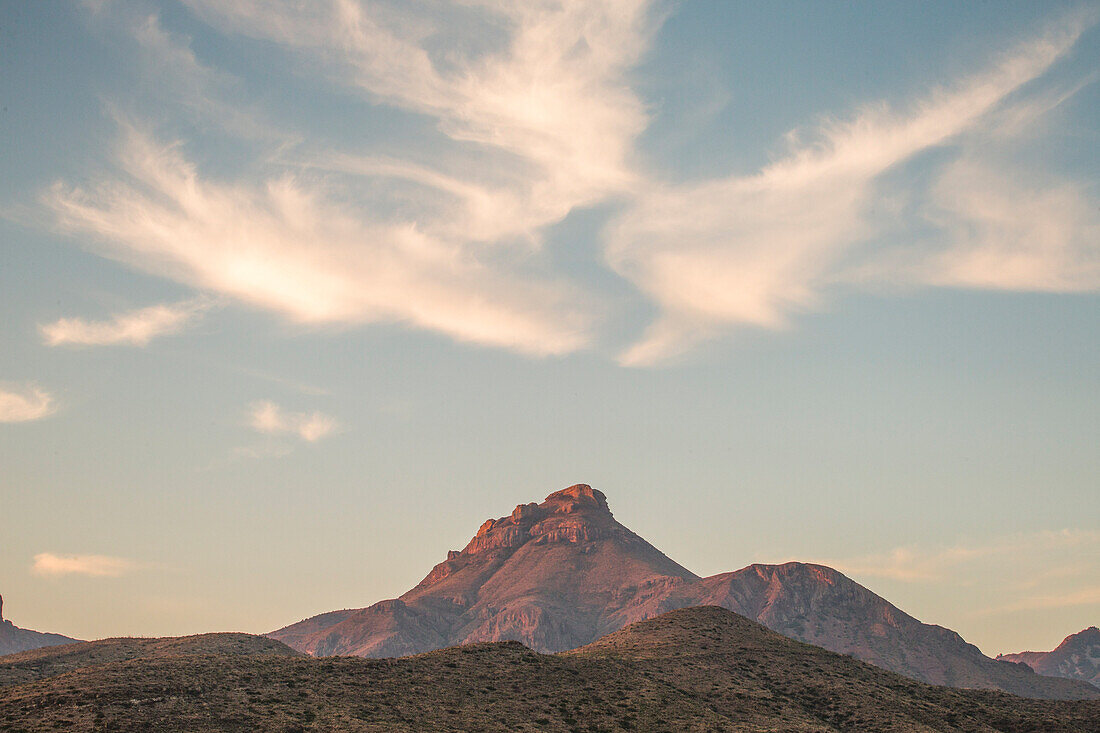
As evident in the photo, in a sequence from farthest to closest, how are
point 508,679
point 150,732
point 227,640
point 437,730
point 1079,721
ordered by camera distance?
point 227,640 < point 1079,721 < point 508,679 < point 437,730 < point 150,732

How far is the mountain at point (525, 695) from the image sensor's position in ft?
259

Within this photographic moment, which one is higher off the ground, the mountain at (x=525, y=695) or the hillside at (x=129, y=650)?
the hillside at (x=129, y=650)

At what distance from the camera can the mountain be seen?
79.0 meters

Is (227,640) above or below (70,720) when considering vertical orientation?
above

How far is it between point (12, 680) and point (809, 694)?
9785 cm

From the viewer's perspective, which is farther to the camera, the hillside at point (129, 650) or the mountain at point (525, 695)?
the hillside at point (129, 650)

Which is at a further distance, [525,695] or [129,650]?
[129,650]

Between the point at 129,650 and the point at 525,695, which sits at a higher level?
the point at 129,650

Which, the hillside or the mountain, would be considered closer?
the mountain

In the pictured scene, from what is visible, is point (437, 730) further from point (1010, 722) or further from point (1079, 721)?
point (1079, 721)

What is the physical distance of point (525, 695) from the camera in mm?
96938

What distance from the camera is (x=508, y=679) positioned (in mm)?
101375

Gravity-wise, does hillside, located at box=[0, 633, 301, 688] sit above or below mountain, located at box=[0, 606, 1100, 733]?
above

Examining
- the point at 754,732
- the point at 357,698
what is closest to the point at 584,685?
the point at 754,732
